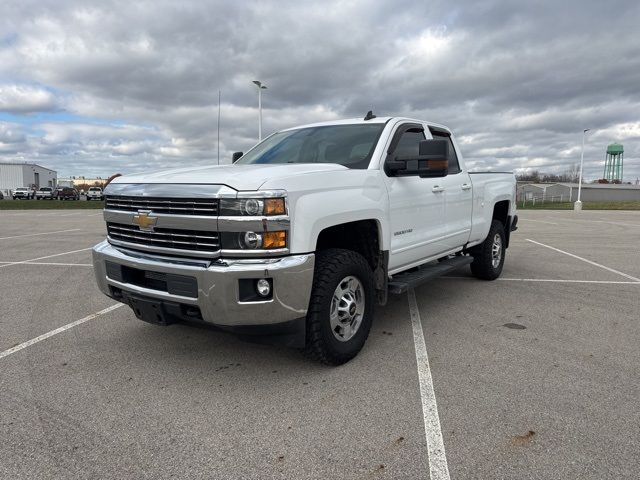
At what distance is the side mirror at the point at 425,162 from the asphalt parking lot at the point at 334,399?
1.50 metres

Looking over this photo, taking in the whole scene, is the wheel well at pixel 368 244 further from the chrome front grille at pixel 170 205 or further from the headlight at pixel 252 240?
the chrome front grille at pixel 170 205

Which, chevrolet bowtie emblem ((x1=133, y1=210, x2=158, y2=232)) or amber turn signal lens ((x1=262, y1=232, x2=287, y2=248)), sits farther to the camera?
chevrolet bowtie emblem ((x1=133, y1=210, x2=158, y2=232))

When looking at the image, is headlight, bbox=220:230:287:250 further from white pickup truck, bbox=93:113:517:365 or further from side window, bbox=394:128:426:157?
side window, bbox=394:128:426:157

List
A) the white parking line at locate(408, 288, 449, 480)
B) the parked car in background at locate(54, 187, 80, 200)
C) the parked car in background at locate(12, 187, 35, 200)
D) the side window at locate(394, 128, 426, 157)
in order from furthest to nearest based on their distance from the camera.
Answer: the parked car in background at locate(12, 187, 35, 200) → the parked car in background at locate(54, 187, 80, 200) → the side window at locate(394, 128, 426, 157) → the white parking line at locate(408, 288, 449, 480)

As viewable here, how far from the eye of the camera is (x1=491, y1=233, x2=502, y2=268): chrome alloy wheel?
6.71 m

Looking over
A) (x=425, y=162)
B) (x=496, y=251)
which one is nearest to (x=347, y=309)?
(x=425, y=162)

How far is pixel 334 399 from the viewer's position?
3100 mm

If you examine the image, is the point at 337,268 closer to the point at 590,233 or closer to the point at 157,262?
the point at 157,262

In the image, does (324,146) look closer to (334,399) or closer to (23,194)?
(334,399)

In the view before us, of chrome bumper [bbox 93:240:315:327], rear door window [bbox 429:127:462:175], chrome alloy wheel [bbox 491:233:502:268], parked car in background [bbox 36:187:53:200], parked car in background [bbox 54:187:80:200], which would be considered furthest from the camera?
parked car in background [bbox 36:187:53:200]

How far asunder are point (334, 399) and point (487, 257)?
4.16 m

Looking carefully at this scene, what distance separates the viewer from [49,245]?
420 inches

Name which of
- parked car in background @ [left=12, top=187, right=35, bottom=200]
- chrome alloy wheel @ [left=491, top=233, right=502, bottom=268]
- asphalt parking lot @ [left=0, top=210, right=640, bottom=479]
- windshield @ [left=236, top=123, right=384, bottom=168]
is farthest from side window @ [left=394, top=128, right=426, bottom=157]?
parked car in background @ [left=12, top=187, right=35, bottom=200]

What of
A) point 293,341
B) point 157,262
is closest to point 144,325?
point 157,262
